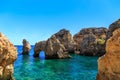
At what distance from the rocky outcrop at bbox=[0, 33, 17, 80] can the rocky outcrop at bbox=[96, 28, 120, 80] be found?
1086 cm

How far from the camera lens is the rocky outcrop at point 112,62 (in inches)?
711

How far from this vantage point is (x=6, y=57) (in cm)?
2561

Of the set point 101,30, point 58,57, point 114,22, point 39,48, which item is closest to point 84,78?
point 58,57

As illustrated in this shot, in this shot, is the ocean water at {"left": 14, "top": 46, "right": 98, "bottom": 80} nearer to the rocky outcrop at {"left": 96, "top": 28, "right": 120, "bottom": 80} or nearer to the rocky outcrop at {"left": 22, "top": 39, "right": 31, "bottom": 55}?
the rocky outcrop at {"left": 96, "top": 28, "right": 120, "bottom": 80}

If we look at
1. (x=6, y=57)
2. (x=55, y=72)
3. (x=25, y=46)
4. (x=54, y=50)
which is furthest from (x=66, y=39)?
(x=6, y=57)

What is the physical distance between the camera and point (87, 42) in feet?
332

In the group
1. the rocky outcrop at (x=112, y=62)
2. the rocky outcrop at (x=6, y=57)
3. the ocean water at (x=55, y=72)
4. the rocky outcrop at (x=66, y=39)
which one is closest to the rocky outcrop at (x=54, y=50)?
the ocean water at (x=55, y=72)

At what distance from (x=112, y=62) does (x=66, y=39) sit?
331 ft

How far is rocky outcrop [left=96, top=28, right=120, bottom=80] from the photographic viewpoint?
59.2 feet

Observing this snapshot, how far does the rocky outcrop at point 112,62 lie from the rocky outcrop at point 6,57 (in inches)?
428

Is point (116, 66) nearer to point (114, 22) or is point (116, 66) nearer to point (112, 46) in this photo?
point (112, 46)

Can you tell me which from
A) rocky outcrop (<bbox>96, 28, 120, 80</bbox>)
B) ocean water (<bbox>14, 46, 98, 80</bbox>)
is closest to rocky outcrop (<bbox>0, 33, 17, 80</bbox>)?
rocky outcrop (<bbox>96, 28, 120, 80</bbox>)

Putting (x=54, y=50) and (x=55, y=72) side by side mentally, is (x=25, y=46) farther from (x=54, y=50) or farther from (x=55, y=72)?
(x=55, y=72)

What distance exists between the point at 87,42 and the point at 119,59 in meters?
83.5
